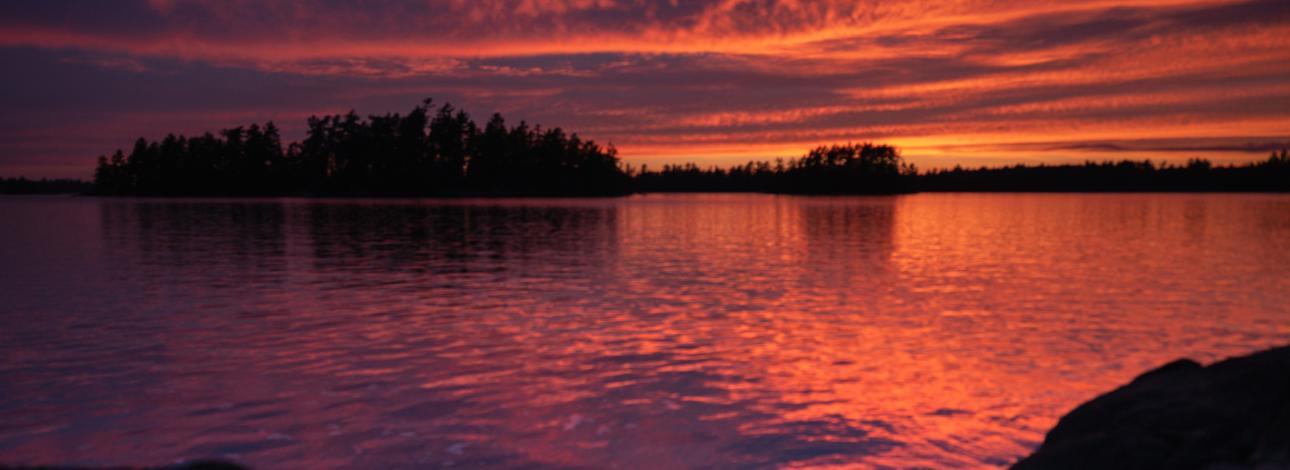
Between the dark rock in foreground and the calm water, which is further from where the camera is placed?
the calm water

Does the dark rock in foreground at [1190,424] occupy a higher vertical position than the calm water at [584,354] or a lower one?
higher

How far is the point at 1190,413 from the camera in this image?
22.5ft

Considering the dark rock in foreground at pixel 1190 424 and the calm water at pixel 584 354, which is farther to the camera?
the calm water at pixel 584 354

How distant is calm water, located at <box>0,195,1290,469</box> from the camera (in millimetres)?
8617

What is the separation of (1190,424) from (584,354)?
8.08 meters

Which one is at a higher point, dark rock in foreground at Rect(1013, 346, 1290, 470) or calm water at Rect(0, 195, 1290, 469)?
dark rock in foreground at Rect(1013, 346, 1290, 470)

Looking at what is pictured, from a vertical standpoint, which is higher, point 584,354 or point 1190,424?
point 1190,424

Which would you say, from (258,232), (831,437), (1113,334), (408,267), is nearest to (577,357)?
(831,437)

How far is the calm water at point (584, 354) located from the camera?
862 centimetres

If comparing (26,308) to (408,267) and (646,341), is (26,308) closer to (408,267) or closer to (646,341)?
(408,267)

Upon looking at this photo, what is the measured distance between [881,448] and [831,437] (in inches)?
21.0

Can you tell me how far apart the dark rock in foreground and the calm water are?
4.09 feet

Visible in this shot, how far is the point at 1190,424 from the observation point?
671cm

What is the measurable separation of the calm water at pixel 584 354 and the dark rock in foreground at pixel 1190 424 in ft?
4.09
